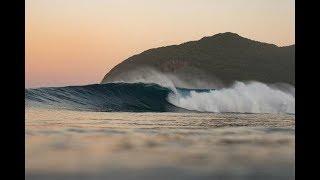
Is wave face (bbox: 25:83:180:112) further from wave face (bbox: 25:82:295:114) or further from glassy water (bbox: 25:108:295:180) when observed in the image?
glassy water (bbox: 25:108:295:180)

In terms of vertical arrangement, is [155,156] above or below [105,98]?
below

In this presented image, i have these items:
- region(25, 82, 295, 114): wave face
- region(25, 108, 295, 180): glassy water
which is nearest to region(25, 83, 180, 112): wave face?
region(25, 82, 295, 114): wave face

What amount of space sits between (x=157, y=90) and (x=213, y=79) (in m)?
19.9

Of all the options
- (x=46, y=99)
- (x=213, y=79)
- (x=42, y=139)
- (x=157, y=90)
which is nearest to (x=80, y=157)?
(x=42, y=139)

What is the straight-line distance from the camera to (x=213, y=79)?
40594 millimetres

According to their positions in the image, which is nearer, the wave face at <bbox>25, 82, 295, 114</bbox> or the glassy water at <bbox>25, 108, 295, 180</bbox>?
the glassy water at <bbox>25, 108, 295, 180</bbox>

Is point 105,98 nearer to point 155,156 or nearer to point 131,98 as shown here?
point 131,98

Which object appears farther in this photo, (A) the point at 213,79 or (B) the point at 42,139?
(A) the point at 213,79

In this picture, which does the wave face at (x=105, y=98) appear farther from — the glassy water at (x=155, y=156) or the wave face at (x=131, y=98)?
the glassy water at (x=155, y=156)

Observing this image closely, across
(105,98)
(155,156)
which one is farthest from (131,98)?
(155,156)
